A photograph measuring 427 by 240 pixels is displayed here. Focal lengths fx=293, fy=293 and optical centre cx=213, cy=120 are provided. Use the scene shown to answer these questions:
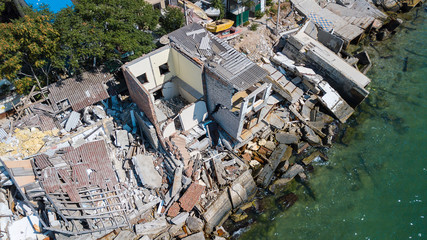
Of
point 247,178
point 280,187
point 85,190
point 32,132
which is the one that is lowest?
point 280,187

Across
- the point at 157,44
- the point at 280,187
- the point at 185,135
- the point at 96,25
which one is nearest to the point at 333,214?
the point at 280,187

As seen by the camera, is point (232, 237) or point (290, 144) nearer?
point (232, 237)

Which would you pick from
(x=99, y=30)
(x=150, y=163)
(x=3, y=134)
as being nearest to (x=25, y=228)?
(x=3, y=134)

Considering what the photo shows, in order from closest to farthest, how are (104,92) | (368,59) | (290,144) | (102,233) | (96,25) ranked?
(102,233), (96,25), (104,92), (290,144), (368,59)

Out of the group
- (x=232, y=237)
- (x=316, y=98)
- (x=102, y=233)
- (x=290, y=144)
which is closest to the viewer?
(x=102, y=233)

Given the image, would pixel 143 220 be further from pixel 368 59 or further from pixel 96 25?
pixel 368 59

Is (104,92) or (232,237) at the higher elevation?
(104,92)

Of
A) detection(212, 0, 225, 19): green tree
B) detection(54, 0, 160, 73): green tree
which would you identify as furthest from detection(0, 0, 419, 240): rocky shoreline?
detection(212, 0, 225, 19): green tree
